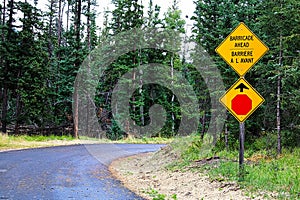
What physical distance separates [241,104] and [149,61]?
2832 centimetres

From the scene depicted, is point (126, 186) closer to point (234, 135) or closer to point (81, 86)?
point (234, 135)

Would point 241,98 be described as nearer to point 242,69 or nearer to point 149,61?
point 242,69

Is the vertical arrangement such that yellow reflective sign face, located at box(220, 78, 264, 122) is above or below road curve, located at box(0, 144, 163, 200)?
above

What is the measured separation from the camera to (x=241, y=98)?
8844mm

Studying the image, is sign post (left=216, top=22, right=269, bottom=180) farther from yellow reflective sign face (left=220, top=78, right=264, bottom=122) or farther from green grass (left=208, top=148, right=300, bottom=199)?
green grass (left=208, top=148, right=300, bottom=199)

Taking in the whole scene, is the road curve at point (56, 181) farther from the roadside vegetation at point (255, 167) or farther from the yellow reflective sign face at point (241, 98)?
the yellow reflective sign face at point (241, 98)

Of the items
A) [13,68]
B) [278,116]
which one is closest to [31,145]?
[13,68]

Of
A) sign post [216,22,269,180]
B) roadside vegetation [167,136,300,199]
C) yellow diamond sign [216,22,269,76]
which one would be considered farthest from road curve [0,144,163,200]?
yellow diamond sign [216,22,269,76]

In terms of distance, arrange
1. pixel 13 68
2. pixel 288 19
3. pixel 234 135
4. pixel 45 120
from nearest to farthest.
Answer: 1. pixel 288 19
2. pixel 234 135
3. pixel 13 68
4. pixel 45 120

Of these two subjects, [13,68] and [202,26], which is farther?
[13,68]

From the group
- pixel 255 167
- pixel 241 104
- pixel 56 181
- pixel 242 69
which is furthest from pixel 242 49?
pixel 56 181

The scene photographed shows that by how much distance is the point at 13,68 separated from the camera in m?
27.7

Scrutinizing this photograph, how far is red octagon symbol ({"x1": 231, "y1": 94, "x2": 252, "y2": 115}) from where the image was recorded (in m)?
8.80

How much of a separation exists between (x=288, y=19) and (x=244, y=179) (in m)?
6.59
